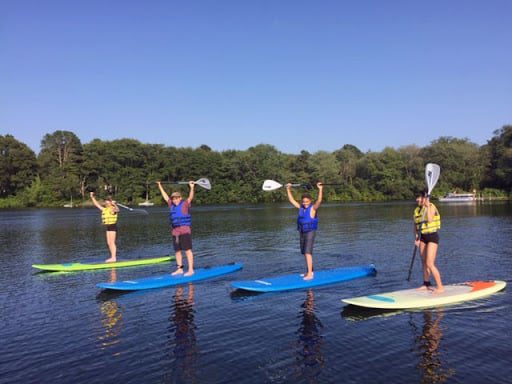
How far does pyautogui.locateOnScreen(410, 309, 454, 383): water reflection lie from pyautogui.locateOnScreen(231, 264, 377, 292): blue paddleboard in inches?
121

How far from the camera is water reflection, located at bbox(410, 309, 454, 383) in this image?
629cm

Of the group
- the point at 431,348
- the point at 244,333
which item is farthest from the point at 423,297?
the point at 244,333

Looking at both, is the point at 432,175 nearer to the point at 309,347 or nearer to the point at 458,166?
the point at 309,347

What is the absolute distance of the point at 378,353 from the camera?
7.08 m

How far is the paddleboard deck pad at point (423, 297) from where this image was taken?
9016mm

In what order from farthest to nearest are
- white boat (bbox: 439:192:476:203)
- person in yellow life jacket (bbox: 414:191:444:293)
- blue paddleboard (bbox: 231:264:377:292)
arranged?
white boat (bbox: 439:192:476:203) < blue paddleboard (bbox: 231:264:377:292) < person in yellow life jacket (bbox: 414:191:444:293)

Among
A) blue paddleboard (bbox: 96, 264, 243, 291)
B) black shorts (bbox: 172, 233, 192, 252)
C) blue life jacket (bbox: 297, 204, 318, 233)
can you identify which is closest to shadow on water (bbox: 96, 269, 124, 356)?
blue paddleboard (bbox: 96, 264, 243, 291)

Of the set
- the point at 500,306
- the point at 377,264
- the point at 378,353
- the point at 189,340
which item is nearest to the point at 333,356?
the point at 378,353

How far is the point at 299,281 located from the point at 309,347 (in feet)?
12.9

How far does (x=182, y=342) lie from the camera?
777 cm

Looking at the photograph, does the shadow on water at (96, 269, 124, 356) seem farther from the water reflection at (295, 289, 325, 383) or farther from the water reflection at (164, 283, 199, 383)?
the water reflection at (295, 289, 325, 383)

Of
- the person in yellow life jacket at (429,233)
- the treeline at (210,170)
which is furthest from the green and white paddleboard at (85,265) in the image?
the treeline at (210,170)

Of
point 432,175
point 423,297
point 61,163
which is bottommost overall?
point 423,297

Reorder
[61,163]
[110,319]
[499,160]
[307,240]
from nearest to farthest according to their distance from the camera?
[110,319]
[307,240]
[499,160]
[61,163]
